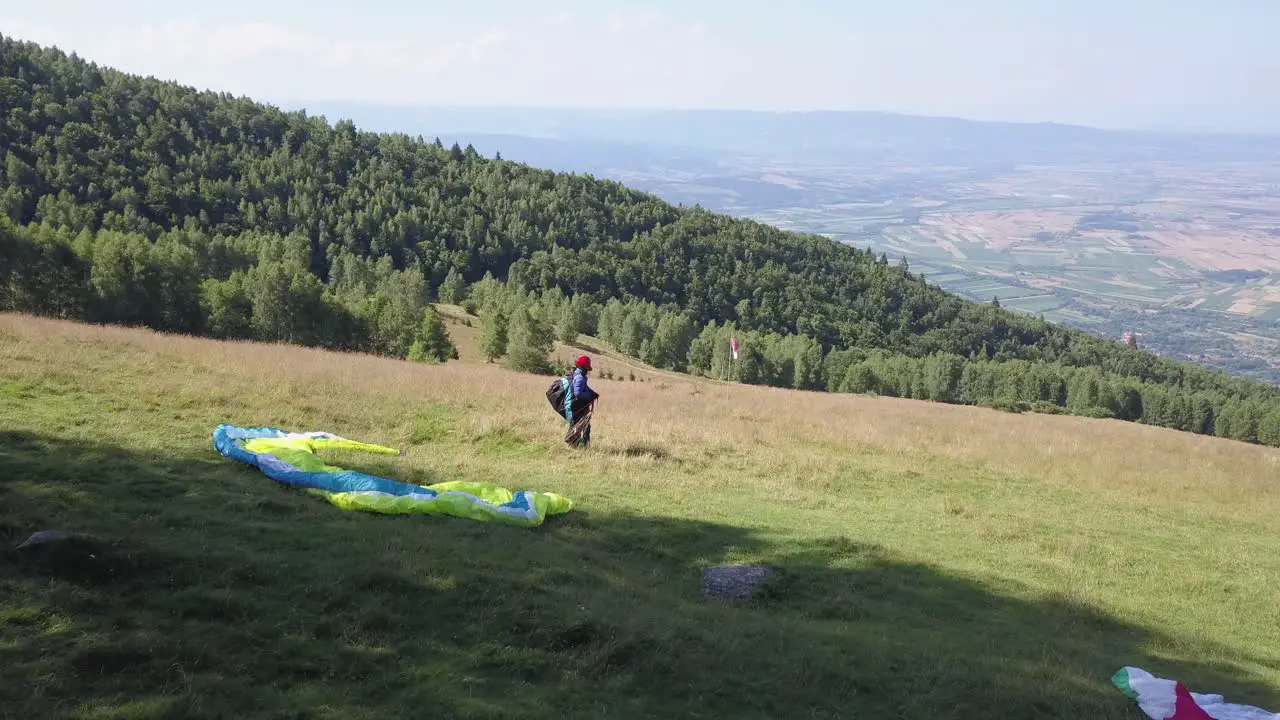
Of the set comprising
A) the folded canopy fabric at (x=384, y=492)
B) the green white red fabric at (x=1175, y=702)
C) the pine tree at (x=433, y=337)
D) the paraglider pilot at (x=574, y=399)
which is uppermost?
the paraglider pilot at (x=574, y=399)

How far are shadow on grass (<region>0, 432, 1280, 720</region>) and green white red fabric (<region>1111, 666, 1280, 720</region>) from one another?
30 cm

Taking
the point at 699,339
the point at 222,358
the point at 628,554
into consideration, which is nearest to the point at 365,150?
the point at 699,339

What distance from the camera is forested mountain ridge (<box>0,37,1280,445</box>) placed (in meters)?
68.8

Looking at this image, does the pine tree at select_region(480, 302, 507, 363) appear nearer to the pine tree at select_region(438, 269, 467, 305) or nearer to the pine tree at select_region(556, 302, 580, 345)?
the pine tree at select_region(556, 302, 580, 345)

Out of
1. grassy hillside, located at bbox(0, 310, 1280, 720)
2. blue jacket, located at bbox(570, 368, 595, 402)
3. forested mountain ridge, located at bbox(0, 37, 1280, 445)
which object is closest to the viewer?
grassy hillside, located at bbox(0, 310, 1280, 720)

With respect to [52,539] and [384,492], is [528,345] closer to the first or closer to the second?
Result: [384,492]

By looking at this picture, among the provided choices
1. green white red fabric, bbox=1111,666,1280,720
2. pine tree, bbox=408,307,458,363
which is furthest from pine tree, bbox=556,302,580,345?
green white red fabric, bbox=1111,666,1280,720

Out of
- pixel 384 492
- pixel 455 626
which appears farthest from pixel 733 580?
pixel 384 492

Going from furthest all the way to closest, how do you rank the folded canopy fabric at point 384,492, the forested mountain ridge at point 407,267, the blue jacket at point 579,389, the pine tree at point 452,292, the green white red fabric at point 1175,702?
the pine tree at point 452,292 < the forested mountain ridge at point 407,267 < the blue jacket at point 579,389 < the folded canopy fabric at point 384,492 < the green white red fabric at point 1175,702

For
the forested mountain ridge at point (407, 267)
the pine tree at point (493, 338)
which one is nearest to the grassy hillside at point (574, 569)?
the forested mountain ridge at point (407, 267)

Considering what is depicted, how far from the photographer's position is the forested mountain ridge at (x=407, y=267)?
2709 inches

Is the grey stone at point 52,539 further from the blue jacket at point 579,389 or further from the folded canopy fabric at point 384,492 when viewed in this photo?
the blue jacket at point 579,389

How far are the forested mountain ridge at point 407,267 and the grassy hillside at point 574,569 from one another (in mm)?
49739

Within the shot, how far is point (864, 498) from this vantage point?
17.9 m
